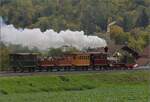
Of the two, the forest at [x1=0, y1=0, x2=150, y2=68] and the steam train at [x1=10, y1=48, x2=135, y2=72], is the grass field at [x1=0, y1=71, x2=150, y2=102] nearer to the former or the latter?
the steam train at [x1=10, y1=48, x2=135, y2=72]

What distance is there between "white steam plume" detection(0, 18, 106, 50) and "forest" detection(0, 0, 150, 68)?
2.45 meters

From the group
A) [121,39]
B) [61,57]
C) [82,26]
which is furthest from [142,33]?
[61,57]

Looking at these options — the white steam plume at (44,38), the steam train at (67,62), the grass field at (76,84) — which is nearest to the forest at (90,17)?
the white steam plume at (44,38)

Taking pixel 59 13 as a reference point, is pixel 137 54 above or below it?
below

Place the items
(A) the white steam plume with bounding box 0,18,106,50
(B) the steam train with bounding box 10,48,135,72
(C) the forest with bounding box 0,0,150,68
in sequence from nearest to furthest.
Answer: (A) the white steam plume with bounding box 0,18,106,50 → (B) the steam train with bounding box 10,48,135,72 → (C) the forest with bounding box 0,0,150,68

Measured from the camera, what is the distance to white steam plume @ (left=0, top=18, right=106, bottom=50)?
2992 centimetres

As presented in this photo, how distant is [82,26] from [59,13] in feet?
7.78

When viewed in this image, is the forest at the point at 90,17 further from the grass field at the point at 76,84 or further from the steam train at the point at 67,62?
the grass field at the point at 76,84

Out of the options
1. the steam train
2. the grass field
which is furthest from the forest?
the grass field

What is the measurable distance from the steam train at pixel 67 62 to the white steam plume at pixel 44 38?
0.82 metres

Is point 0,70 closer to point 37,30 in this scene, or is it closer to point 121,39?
point 37,30

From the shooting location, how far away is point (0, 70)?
28562mm

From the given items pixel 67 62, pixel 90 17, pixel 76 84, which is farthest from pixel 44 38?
pixel 90 17

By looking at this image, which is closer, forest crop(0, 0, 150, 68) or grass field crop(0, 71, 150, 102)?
grass field crop(0, 71, 150, 102)
